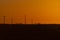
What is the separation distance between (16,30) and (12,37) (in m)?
0.28

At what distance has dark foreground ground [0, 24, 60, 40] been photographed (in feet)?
15.3

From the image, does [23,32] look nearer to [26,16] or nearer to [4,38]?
[4,38]

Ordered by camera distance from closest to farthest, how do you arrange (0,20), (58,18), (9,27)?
(9,27) → (0,20) → (58,18)

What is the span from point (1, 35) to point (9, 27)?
0.41 metres

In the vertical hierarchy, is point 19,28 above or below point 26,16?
below

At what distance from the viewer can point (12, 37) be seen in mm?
4715

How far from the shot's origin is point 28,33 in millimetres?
4688

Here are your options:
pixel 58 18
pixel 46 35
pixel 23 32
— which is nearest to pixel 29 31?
pixel 23 32

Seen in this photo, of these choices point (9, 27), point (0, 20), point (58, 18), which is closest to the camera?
point (9, 27)

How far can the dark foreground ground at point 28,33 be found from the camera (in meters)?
4.65

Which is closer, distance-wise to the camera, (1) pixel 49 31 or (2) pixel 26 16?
(1) pixel 49 31

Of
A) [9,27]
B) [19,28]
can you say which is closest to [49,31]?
[19,28]

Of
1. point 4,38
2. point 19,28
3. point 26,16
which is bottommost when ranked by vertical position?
point 4,38

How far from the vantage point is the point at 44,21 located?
299 inches
